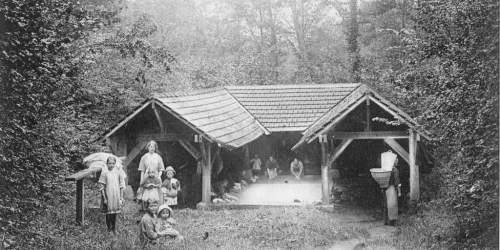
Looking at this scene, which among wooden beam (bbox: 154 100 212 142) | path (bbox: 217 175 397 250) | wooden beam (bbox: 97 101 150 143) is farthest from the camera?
wooden beam (bbox: 97 101 150 143)

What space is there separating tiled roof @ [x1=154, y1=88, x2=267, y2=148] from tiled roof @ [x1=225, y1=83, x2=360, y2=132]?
516mm

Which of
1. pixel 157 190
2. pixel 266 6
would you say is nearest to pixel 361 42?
pixel 266 6

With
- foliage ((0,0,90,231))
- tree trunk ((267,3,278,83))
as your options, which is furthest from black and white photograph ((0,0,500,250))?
tree trunk ((267,3,278,83))

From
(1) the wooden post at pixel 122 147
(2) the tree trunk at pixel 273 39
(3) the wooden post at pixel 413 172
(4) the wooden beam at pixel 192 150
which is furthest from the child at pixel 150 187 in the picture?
(2) the tree trunk at pixel 273 39

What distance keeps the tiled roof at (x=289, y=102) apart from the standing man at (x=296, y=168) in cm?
136

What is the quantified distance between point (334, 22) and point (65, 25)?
3145cm

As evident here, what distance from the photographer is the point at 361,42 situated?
35438 millimetres

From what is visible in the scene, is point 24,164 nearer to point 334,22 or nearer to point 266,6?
point 266,6

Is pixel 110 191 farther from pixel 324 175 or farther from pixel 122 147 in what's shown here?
pixel 324 175

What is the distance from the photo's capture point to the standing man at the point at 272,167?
20.4 metres

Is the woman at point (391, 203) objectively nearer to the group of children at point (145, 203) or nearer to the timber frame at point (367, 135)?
the timber frame at point (367, 135)

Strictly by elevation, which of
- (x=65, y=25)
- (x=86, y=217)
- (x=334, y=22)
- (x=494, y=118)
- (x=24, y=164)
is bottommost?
(x=86, y=217)

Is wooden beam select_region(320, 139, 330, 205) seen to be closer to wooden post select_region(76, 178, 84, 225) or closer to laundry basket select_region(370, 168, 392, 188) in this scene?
laundry basket select_region(370, 168, 392, 188)

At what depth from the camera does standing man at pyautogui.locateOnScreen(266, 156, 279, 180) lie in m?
20.4
